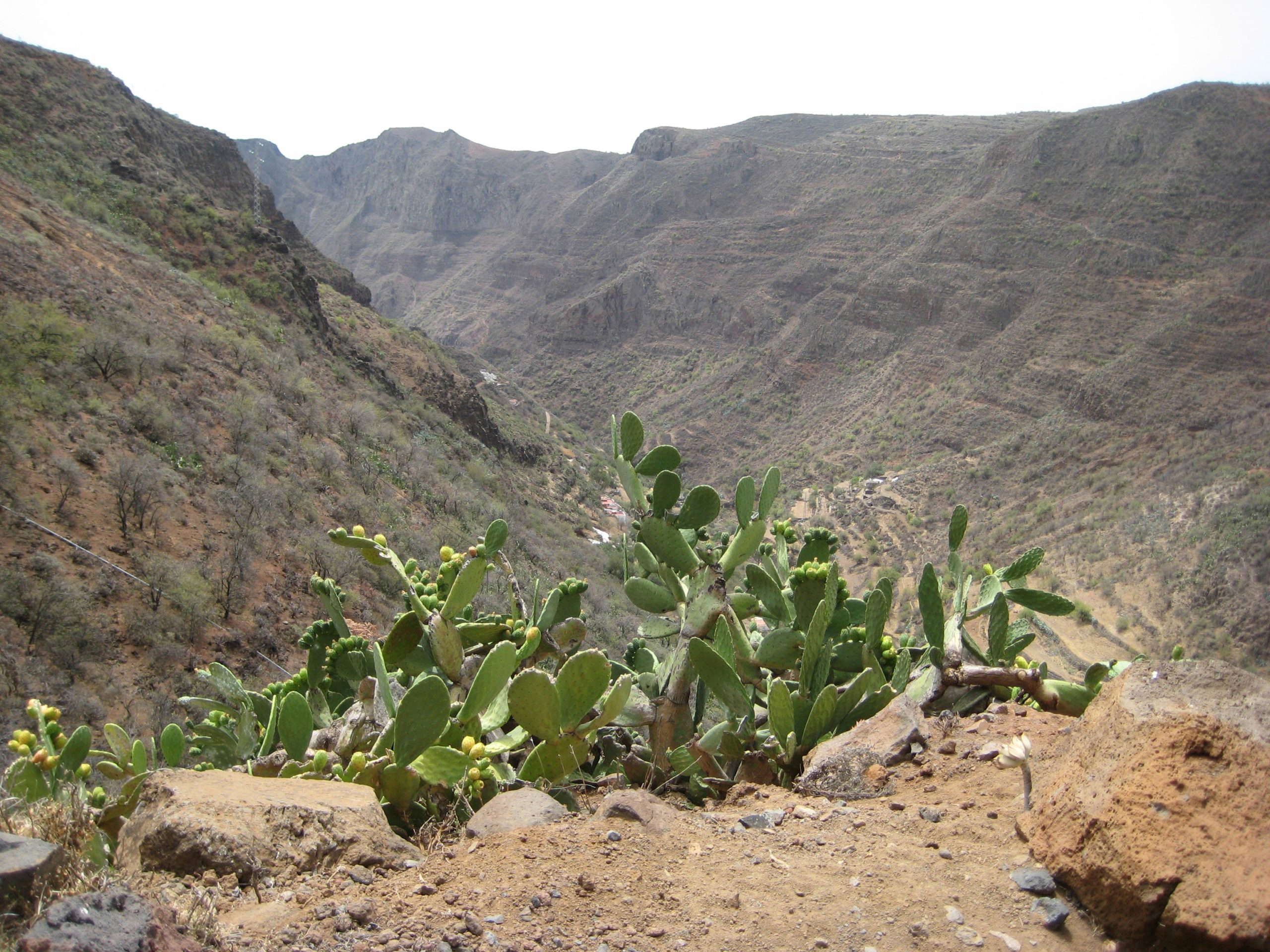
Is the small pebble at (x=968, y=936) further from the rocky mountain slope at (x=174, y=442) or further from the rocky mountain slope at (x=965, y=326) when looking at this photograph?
the rocky mountain slope at (x=965, y=326)

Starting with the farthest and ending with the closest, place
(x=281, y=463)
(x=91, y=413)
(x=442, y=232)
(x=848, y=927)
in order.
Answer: (x=442, y=232) → (x=281, y=463) → (x=91, y=413) → (x=848, y=927)

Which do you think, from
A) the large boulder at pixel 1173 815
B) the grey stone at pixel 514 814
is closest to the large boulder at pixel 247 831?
the grey stone at pixel 514 814

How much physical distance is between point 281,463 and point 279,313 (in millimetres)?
10794

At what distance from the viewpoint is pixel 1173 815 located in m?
1.53

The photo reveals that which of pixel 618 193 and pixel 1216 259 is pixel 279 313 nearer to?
pixel 1216 259

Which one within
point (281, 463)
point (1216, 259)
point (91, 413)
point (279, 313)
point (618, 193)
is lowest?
point (281, 463)

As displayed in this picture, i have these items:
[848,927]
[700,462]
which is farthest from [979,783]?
[700,462]

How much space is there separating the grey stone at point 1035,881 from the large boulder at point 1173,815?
2 cm

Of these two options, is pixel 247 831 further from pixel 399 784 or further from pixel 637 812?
pixel 637 812

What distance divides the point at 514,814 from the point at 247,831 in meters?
0.65

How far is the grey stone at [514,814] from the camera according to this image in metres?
2.07

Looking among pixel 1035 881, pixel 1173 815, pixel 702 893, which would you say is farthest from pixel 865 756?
pixel 1173 815

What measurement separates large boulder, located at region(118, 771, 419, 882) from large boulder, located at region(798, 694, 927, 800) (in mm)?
1222

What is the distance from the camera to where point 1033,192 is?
4372cm
